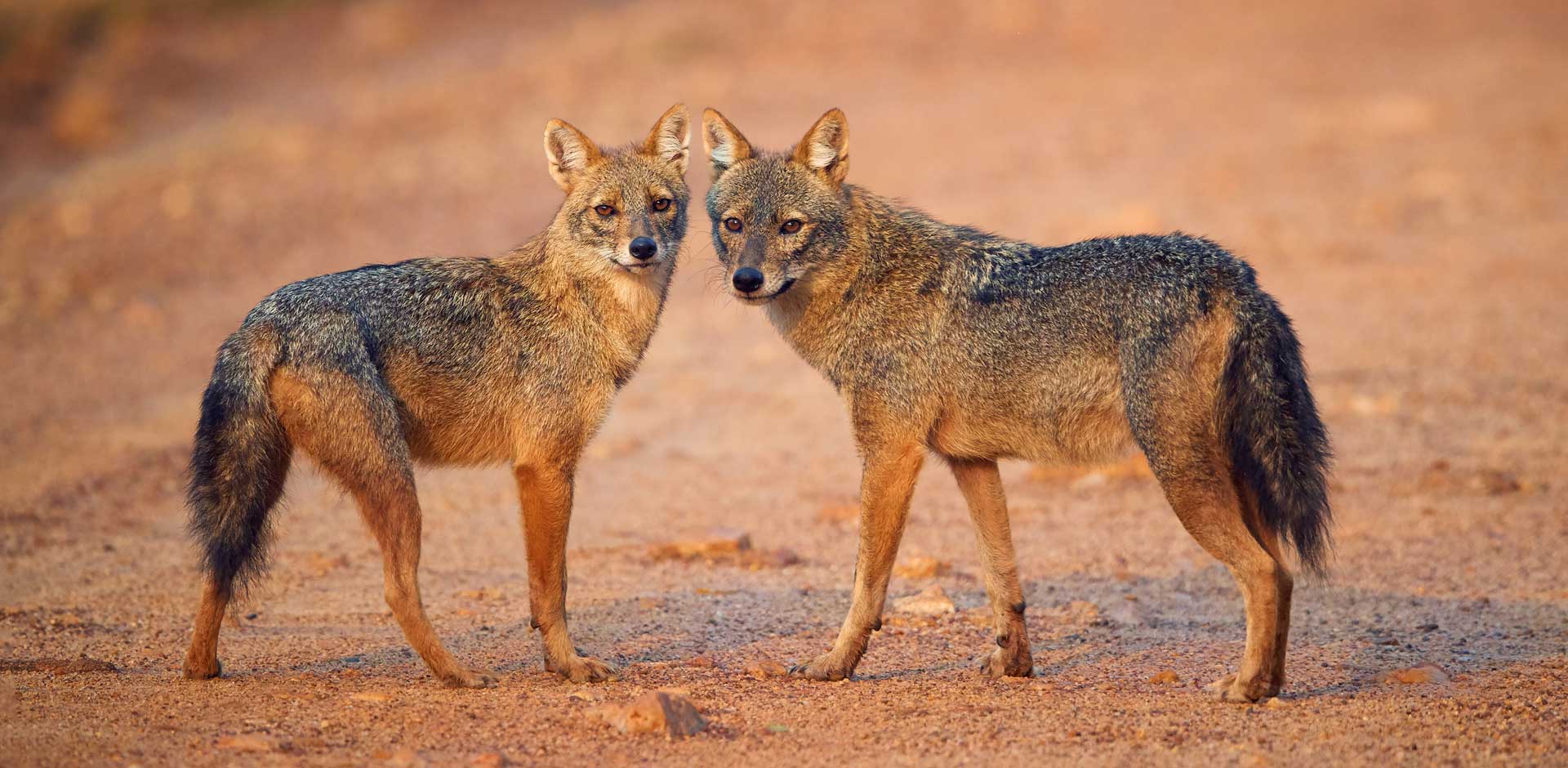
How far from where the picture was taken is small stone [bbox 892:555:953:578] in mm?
9305

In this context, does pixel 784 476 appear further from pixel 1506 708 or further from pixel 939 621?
pixel 1506 708

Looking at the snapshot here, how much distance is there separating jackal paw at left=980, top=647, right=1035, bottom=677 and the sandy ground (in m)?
0.21

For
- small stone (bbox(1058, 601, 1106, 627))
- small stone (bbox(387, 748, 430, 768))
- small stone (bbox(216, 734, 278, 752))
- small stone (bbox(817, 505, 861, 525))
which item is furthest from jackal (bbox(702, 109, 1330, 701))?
small stone (bbox(817, 505, 861, 525))

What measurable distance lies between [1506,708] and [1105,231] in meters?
11.6

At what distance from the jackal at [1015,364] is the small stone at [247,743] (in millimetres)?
2543

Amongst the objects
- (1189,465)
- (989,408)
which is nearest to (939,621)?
(989,408)

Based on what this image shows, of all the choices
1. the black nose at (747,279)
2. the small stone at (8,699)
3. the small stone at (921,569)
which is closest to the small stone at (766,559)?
the small stone at (921,569)

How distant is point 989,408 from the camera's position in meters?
7.12

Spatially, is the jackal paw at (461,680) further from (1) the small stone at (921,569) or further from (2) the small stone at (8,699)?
(1) the small stone at (921,569)

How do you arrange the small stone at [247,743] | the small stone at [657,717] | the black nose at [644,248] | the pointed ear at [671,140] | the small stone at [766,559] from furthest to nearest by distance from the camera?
the small stone at [766,559] < the pointed ear at [671,140] < the black nose at [644,248] < the small stone at [657,717] < the small stone at [247,743]

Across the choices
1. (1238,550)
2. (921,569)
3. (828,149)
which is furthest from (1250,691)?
(828,149)

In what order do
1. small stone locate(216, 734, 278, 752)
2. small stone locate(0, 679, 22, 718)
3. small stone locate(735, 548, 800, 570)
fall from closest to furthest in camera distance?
small stone locate(216, 734, 278, 752) < small stone locate(0, 679, 22, 718) < small stone locate(735, 548, 800, 570)

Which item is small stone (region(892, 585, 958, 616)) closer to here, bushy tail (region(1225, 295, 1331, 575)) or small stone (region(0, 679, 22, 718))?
bushy tail (region(1225, 295, 1331, 575))

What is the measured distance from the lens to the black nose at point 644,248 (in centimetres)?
755
